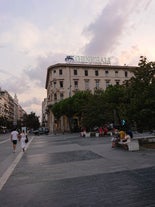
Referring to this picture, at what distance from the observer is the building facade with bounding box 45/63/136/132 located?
8250cm

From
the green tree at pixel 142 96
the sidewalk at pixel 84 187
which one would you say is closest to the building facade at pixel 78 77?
the green tree at pixel 142 96

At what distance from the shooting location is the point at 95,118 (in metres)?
39.7

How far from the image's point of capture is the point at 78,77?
84.1 metres

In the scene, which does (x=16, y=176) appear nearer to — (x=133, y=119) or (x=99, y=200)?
(x=99, y=200)

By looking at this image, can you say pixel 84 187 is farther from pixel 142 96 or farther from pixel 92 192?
pixel 142 96

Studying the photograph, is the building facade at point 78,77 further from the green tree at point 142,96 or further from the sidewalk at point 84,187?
the sidewalk at point 84,187

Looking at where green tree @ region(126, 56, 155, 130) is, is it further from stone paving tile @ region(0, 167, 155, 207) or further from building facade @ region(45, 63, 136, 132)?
building facade @ region(45, 63, 136, 132)

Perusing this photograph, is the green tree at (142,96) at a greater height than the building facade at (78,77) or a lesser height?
lesser

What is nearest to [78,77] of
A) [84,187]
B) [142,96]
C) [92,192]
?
[142,96]

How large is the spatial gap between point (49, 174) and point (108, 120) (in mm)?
30326

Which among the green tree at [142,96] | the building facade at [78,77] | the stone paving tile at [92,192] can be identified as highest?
the building facade at [78,77]

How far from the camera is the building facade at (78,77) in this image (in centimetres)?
8250

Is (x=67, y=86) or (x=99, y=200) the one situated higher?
(x=67, y=86)

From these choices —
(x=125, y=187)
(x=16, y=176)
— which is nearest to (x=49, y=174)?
(x=16, y=176)
